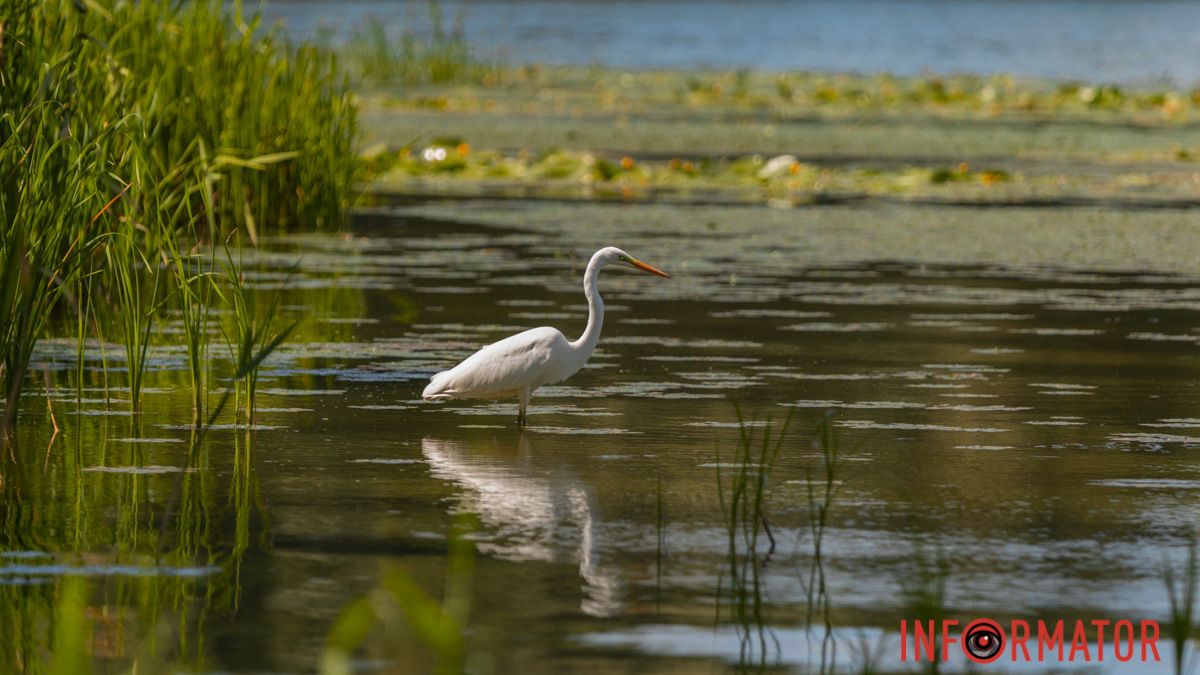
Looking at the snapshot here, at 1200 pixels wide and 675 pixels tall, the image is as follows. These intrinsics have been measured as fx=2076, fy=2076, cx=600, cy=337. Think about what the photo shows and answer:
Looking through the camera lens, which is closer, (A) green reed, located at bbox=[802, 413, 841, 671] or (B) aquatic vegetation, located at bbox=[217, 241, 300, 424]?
(A) green reed, located at bbox=[802, 413, 841, 671]

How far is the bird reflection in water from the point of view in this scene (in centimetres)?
589

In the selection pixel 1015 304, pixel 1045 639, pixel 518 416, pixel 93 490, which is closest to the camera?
pixel 1045 639

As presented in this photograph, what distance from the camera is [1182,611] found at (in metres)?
5.44

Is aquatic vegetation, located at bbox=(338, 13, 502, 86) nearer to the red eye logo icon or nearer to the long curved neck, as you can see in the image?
the long curved neck

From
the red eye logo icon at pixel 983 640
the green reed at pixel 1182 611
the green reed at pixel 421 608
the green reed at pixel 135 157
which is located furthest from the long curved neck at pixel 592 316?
the red eye logo icon at pixel 983 640

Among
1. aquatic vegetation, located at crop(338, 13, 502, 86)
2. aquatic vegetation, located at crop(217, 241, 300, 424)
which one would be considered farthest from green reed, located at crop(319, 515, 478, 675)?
aquatic vegetation, located at crop(338, 13, 502, 86)

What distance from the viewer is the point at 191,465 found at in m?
7.29

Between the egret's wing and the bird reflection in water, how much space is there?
0.92 ft

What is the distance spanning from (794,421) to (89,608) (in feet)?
12.4

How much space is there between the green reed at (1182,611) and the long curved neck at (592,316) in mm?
2962

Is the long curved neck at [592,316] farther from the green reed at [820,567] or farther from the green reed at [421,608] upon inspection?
the green reed at [421,608]

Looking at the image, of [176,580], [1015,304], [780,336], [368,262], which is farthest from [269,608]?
[368,262]

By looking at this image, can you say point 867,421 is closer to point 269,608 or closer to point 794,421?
point 794,421

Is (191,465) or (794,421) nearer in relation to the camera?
(191,465)
